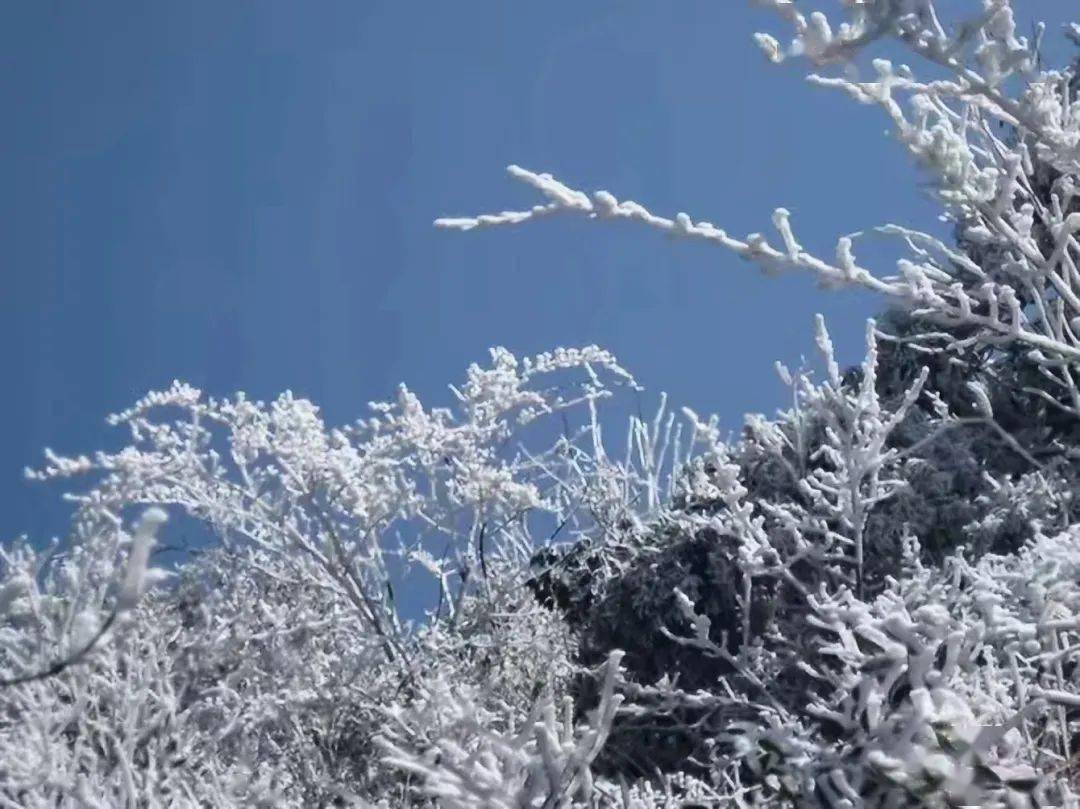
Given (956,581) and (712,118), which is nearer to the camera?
(956,581)

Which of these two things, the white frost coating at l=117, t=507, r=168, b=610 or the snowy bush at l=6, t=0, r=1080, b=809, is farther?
the snowy bush at l=6, t=0, r=1080, b=809

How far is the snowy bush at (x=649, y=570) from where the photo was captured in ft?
11.1

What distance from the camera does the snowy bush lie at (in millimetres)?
3381

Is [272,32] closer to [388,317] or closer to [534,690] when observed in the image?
[388,317]

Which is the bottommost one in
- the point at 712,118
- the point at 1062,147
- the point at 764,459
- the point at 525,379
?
the point at 1062,147

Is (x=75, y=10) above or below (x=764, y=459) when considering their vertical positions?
above

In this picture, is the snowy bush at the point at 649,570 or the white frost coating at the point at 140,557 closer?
the white frost coating at the point at 140,557

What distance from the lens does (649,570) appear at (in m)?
8.73

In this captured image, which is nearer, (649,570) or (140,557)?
(140,557)

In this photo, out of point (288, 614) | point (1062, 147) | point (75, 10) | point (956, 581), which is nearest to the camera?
point (1062, 147)

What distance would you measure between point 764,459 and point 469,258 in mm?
63546

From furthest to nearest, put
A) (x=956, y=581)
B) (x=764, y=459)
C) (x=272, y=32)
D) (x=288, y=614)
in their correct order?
(x=272, y=32)
(x=764, y=459)
(x=288, y=614)
(x=956, y=581)

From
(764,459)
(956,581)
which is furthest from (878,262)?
(956,581)

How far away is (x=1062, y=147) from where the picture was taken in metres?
3.81
